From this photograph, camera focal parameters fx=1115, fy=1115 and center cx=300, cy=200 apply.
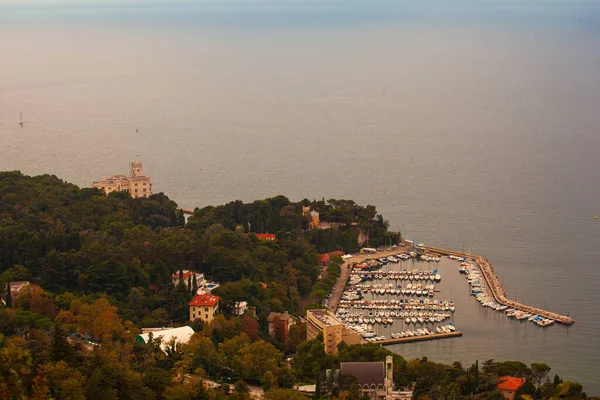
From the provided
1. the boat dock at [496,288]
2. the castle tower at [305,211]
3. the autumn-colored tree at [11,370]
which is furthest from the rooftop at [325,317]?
the autumn-colored tree at [11,370]

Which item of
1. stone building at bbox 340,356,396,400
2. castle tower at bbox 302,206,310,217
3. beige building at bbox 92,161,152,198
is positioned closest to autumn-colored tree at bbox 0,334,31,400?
stone building at bbox 340,356,396,400

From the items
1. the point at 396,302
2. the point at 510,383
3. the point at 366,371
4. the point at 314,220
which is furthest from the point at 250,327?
the point at 314,220

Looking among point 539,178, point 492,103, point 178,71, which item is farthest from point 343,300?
point 178,71

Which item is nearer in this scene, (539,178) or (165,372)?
(165,372)

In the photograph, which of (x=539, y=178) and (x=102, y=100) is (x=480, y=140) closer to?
(x=539, y=178)

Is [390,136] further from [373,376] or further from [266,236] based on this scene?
[373,376]

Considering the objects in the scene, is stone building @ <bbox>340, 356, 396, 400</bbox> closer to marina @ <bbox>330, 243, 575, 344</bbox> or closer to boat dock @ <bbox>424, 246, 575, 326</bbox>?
marina @ <bbox>330, 243, 575, 344</bbox>

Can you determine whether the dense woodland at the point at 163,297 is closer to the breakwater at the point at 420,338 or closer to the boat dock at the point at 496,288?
the boat dock at the point at 496,288
